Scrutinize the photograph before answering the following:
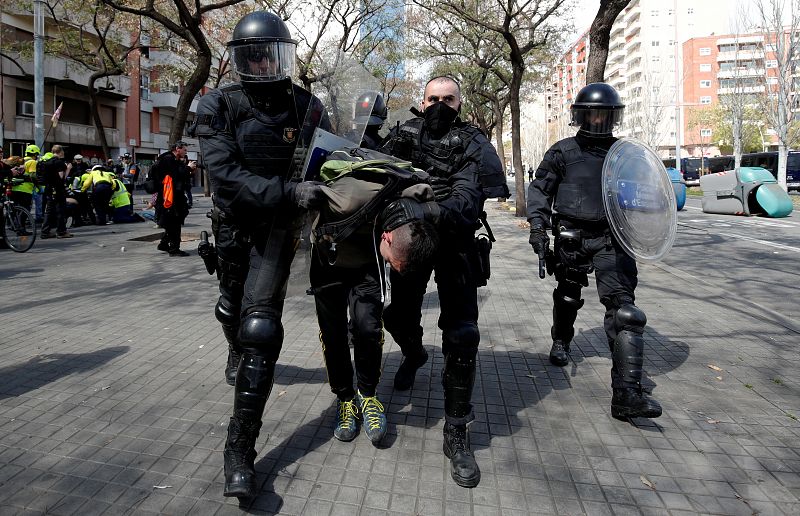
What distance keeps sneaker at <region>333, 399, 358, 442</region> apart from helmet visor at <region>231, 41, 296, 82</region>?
1.75 meters

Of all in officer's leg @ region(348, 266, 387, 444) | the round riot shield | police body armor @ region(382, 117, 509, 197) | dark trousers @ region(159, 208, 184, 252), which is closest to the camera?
police body armor @ region(382, 117, 509, 197)

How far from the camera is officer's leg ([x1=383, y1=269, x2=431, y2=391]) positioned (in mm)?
3691

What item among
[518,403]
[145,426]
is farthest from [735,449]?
[145,426]

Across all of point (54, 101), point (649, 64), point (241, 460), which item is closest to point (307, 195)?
point (241, 460)

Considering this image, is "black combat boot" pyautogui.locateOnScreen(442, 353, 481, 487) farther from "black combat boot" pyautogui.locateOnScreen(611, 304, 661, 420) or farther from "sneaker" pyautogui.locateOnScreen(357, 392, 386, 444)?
"black combat boot" pyautogui.locateOnScreen(611, 304, 661, 420)

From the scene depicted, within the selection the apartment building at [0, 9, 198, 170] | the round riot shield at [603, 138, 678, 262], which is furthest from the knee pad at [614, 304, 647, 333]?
the apartment building at [0, 9, 198, 170]

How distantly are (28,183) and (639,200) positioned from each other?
40.0ft

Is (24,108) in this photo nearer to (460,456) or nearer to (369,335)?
(369,335)

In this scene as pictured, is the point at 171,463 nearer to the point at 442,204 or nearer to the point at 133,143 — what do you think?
the point at 442,204

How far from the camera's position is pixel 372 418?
3.10 m

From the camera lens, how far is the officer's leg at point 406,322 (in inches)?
145

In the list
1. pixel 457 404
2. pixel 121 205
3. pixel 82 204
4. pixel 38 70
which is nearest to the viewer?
pixel 457 404

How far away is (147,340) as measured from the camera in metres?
4.89

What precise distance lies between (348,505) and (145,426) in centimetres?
141
